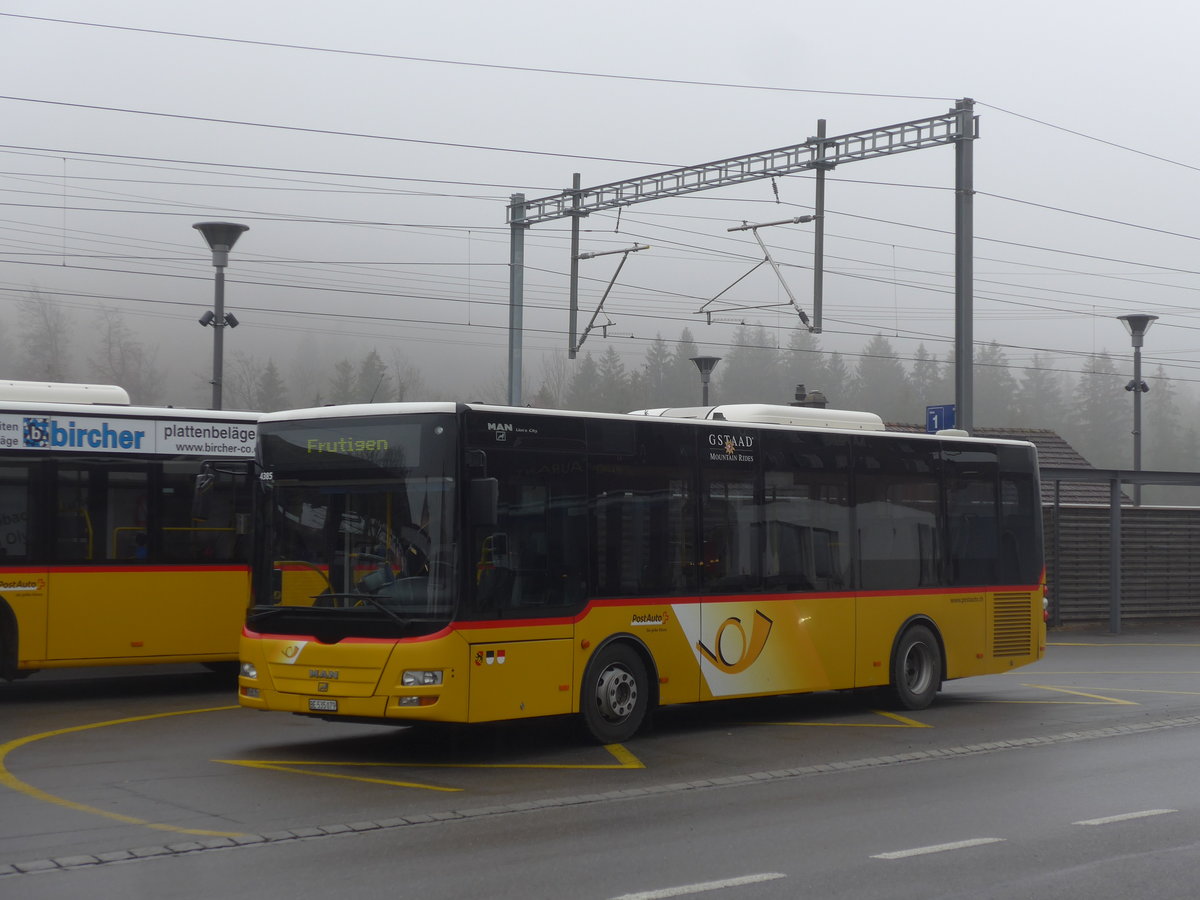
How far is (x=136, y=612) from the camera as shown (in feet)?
A: 50.7

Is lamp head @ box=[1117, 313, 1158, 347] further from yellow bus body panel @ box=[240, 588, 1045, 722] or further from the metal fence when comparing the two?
yellow bus body panel @ box=[240, 588, 1045, 722]

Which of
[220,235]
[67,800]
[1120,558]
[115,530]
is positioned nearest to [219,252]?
[220,235]

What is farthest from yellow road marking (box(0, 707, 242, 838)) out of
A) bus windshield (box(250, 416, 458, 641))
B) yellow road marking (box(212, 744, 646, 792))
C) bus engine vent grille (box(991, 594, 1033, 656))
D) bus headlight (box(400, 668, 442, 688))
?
bus engine vent grille (box(991, 594, 1033, 656))

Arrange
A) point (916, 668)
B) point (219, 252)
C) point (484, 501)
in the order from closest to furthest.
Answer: point (484, 501)
point (916, 668)
point (219, 252)

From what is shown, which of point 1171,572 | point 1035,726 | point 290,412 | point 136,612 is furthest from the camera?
point 1171,572

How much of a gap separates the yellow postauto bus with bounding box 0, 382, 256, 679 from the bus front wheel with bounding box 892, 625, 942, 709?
23.0 ft

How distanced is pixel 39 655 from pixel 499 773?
20.0ft

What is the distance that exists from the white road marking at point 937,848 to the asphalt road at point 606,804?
0.10ft

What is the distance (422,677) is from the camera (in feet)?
36.2

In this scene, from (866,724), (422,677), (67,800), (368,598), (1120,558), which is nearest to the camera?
(67,800)

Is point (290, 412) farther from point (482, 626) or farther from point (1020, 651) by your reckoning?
point (1020, 651)

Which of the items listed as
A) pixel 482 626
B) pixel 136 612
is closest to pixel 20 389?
pixel 136 612

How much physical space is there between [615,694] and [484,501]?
2.38 metres

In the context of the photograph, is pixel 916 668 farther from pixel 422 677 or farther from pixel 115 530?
pixel 115 530
